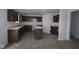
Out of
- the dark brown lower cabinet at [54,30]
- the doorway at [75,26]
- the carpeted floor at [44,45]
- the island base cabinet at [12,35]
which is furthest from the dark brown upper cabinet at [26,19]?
the carpeted floor at [44,45]

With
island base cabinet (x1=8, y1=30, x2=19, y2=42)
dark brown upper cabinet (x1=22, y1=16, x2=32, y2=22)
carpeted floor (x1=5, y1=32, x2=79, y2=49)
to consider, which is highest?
dark brown upper cabinet (x1=22, y1=16, x2=32, y2=22)

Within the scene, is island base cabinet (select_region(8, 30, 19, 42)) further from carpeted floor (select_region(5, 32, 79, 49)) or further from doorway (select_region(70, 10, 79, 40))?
doorway (select_region(70, 10, 79, 40))

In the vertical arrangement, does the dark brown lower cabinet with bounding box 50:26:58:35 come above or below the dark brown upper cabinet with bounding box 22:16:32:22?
below

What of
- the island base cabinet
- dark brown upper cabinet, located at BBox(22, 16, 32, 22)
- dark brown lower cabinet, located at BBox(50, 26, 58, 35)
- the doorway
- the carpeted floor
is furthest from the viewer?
dark brown upper cabinet, located at BBox(22, 16, 32, 22)

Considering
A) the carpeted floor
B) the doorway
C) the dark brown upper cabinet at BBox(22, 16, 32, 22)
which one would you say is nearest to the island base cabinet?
the carpeted floor

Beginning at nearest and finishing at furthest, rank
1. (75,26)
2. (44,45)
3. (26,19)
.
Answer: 1. (44,45)
2. (75,26)
3. (26,19)

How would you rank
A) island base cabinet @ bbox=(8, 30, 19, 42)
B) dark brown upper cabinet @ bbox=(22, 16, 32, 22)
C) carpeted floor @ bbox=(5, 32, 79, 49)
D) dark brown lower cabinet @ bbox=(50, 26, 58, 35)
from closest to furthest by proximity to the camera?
carpeted floor @ bbox=(5, 32, 79, 49) → island base cabinet @ bbox=(8, 30, 19, 42) → dark brown lower cabinet @ bbox=(50, 26, 58, 35) → dark brown upper cabinet @ bbox=(22, 16, 32, 22)

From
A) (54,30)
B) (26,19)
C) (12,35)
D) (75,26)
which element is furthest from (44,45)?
(26,19)

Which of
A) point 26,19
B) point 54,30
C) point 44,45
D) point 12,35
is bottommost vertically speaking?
point 44,45

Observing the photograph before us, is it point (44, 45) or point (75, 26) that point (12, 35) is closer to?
point (44, 45)

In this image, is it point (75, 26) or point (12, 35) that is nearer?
point (12, 35)
